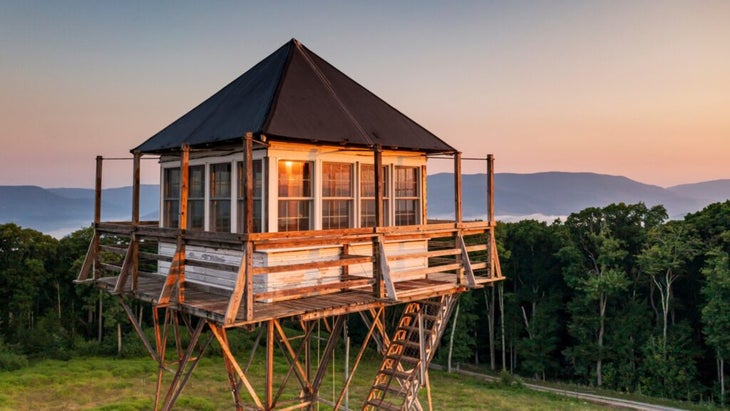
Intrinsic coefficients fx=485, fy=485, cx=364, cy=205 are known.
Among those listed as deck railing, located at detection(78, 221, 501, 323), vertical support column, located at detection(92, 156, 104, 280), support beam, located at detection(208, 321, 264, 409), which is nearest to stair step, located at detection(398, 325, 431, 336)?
deck railing, located at detection(78, 221, 501, 323)

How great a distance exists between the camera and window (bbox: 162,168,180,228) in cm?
1359

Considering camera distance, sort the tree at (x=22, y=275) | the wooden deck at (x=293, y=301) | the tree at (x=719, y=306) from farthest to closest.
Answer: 1. the tree at (x=22, y=275)
2. the tree at (x=719, y=306)
3. the wooden deck at (x=293, y=301)

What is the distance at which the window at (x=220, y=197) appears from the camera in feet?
38.9

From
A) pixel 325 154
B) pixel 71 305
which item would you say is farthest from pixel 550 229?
pixel 71 305

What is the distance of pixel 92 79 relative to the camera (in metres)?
26.1

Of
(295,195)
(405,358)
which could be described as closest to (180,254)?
(295,195)

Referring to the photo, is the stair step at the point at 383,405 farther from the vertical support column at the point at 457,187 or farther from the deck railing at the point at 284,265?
the vertical support column at the point at 457,187

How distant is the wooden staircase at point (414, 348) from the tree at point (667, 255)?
76.0ft

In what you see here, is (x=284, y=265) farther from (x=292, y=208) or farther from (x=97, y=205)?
(x=97, y=205)

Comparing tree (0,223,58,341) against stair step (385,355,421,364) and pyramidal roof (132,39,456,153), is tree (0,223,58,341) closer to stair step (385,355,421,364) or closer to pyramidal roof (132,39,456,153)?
pyramidal roof (132,39,456,153)

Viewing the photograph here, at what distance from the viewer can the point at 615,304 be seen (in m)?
34.9

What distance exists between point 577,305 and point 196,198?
100 ft

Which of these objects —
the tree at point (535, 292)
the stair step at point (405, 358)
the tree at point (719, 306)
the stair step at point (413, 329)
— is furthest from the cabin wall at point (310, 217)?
the tree at point (535, 292)

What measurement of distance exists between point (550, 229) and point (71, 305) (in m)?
38.1
